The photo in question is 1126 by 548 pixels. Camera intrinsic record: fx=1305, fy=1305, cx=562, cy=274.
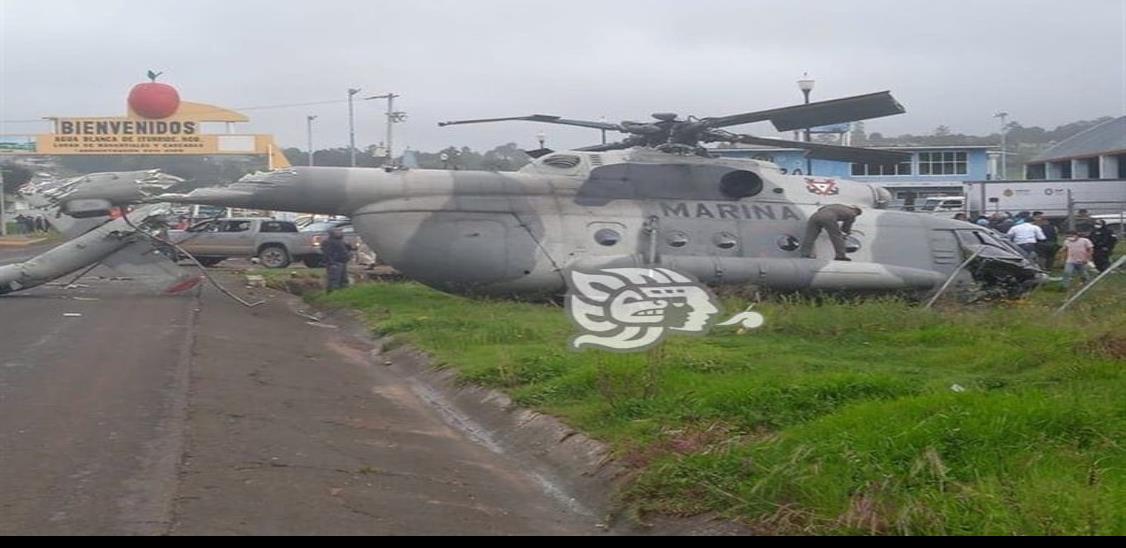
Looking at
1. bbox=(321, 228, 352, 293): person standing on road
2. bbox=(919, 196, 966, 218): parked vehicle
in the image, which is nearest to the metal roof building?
bbox=(919, 196, 966, 218): parked vehicle

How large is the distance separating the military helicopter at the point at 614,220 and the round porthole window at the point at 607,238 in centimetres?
1

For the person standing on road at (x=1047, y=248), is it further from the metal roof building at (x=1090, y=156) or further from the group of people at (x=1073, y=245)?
the metal roof building at (x=1090, y=156)

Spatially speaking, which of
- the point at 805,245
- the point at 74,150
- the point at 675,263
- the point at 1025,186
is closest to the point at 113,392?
the point at 675,263

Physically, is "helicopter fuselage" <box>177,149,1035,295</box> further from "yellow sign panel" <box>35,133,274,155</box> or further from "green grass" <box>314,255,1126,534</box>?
"yellow sign panel" <box>35,133,274,155</box>

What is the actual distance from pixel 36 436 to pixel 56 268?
14.9 m

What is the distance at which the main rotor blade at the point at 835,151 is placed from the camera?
18.9 meters

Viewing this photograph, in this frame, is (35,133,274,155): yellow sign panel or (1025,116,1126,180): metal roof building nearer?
(1025,116,1126,180): metal roof building

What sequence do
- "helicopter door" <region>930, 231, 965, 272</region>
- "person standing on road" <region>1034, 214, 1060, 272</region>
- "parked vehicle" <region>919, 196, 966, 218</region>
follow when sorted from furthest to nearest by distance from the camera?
"parked vehicle" <region>919, 196, 966, 218</region>, "person standing on road" <region>1034, 214, 1060, 272</region>, "helicopter door" <region>930, 231, 965, 272</region>

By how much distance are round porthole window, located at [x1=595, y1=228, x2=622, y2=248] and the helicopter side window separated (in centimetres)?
201

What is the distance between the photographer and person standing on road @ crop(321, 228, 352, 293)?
932 inches

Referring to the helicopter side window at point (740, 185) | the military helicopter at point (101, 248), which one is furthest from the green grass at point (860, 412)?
the military helicopter at point (101, 248)

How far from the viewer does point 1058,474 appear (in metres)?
6.77
